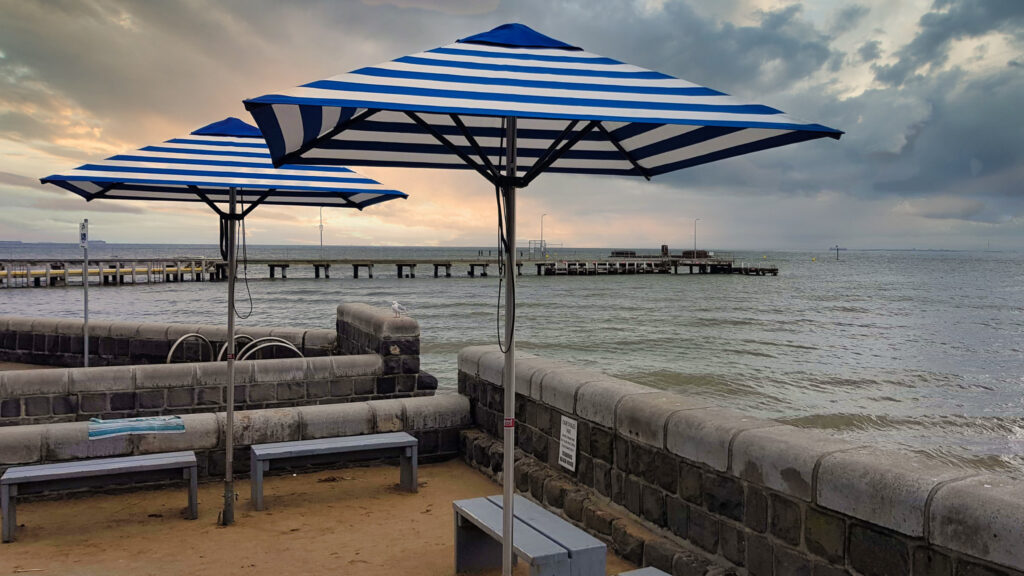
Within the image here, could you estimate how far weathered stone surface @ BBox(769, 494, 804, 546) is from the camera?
10.8 feet

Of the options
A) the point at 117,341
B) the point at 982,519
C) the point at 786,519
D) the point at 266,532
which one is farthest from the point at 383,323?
the point at 982,519

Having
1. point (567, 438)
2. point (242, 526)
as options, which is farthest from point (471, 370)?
point (242, 526)

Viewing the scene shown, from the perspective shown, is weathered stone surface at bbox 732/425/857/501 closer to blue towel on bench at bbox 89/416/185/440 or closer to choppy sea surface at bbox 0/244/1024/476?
blue towel on bench at bbox 89/416/185/440

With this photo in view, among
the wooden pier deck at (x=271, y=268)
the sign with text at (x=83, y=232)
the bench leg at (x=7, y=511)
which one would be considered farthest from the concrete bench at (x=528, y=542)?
the wooden pier deck at (x=271, y=268)

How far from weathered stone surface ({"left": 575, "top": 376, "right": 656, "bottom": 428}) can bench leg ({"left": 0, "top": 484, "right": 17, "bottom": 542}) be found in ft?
12.4

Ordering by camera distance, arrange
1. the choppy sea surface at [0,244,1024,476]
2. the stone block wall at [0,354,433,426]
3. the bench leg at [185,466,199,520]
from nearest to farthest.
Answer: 1. the bench leg at [185,466,199,520]
2. the stone block wall at [0,354,433,426]
3. the choppy sea surface at [0,244,1024,476]

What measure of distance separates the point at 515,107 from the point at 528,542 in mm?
2226

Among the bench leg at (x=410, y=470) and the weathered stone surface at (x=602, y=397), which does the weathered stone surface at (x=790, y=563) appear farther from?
the bench leg at (x=410, y=470)

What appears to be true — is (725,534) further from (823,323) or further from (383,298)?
(383,298)

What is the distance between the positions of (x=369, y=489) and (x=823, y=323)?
3380cm

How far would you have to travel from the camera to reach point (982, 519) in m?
2.50

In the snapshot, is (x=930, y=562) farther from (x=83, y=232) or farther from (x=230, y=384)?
A: (x=83, y=232)

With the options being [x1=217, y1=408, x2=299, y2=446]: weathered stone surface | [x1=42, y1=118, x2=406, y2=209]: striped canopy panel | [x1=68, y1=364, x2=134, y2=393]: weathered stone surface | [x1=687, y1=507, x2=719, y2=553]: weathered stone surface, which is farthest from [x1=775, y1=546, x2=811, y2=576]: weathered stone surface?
[x1=68, y1=364, x2=134, y2=393]: weathered stone surface

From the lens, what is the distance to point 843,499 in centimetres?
305
